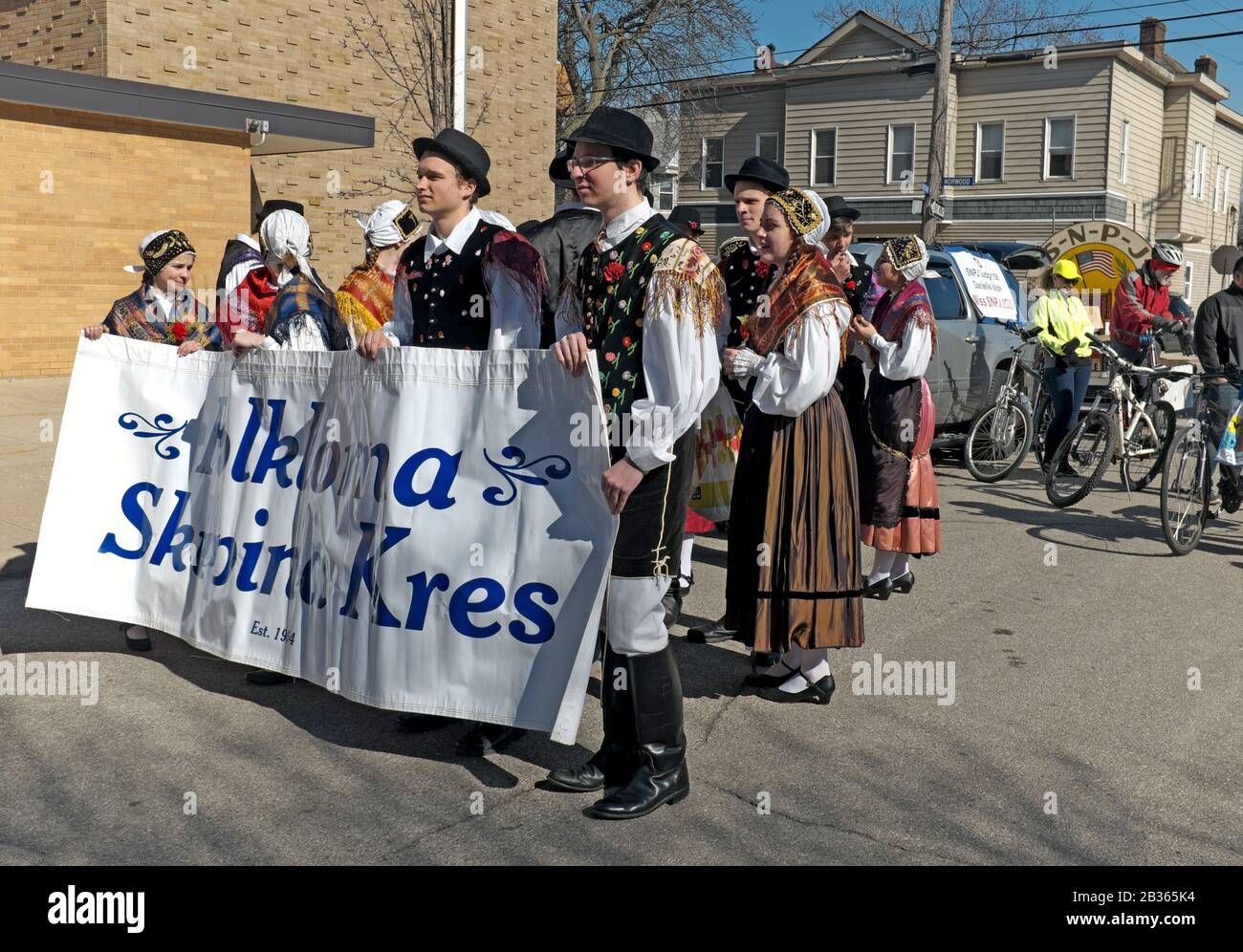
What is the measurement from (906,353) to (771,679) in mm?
2241

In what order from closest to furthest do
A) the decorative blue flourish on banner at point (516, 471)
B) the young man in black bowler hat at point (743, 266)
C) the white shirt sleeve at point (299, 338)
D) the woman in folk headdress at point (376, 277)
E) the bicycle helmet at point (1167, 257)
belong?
the decorative blue flourish on banner at point (516, 471) → the white shirt sleeve at point (299, 338) → the young man in black bowler hat at point (743, 266) → the woman in folk headdress at point (376, 277) → the bicycle helmet at point (1167, 257)

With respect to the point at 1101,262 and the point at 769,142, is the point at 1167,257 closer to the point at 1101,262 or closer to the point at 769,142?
the point at 1101,262

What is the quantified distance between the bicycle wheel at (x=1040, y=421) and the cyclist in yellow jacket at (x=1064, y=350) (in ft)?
1.74

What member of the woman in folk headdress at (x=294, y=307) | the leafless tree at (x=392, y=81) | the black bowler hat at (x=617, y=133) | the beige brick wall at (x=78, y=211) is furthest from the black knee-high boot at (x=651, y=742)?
the leafless tree at (x=392, y=81)

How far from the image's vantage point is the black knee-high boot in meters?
4.02

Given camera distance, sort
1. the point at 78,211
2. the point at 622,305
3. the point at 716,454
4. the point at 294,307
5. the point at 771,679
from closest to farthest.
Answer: the point at 622,305, the point at 771,679, the point at 294,307, the point at 716,454, the point at 78,211

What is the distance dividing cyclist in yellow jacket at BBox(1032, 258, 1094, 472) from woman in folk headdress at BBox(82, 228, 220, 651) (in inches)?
292

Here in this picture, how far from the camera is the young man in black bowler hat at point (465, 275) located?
14.8ft

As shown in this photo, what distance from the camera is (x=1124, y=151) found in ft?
115

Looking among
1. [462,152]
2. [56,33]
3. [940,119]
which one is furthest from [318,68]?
[462,152]

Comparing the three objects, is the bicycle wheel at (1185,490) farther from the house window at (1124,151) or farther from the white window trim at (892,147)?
the house window at (1124,151)
